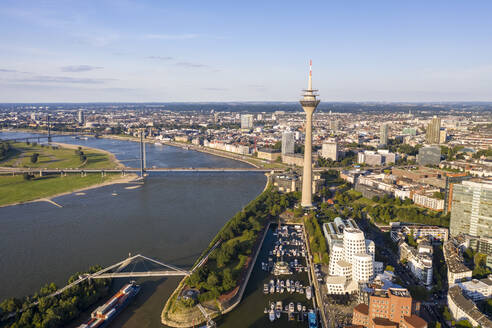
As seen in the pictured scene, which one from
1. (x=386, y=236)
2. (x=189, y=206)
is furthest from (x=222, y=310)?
(x=189, y=206)

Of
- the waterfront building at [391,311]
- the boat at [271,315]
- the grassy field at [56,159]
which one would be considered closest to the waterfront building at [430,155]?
the waterfront building at [391,311]

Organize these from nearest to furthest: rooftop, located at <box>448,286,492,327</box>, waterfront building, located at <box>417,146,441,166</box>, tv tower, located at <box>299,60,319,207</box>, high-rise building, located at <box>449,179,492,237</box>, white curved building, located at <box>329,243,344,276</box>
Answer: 1. rooftop, located at <box>448,286,492,327</box>
2. white curved building, located at <box>329,243,344,276</box>
3. high-rise building, located at <box>449,179,492,237</box>
4. tv tower, located at <box>299,60,319,207</box>
5. waterfront building, located at <box>417,146,441,166</box>

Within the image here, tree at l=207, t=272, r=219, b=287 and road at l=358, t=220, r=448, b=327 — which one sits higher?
tree at l=207, t=272, r=219, b=287

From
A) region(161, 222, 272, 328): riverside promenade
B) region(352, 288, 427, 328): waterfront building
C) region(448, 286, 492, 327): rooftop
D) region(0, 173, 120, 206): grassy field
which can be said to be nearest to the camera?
region(352, 288, 427, 328): waterfront building

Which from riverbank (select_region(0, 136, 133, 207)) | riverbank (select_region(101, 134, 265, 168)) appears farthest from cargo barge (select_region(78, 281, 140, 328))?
riverbank (select_region(101, 134, 265, 168))

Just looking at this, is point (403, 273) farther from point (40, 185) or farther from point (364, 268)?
point (40, 185)

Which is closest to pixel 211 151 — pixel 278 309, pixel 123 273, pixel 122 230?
pixel 122 230

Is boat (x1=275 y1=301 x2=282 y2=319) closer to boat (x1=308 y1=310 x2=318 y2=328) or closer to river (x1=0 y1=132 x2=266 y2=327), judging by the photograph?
boat (x1=308 y1=310 x2=318 y2=328)

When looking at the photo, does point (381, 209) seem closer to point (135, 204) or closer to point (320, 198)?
point (320, 198)
